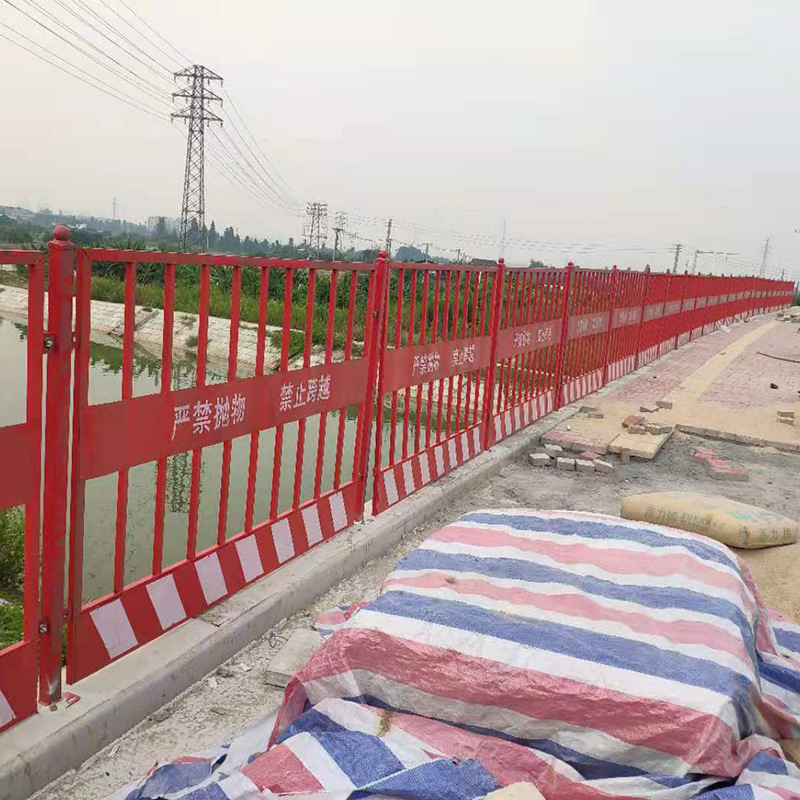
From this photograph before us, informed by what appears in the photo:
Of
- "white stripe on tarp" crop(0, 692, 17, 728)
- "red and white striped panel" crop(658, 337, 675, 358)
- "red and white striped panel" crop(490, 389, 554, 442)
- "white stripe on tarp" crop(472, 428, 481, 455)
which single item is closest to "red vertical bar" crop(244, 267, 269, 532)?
"white stripe on tarp" crop(0, 692, 17, 728)

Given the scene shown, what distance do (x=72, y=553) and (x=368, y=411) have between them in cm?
252

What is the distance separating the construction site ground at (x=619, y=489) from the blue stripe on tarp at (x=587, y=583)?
96 centimetres

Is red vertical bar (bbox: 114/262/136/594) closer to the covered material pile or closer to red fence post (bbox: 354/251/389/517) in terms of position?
the covered material pile

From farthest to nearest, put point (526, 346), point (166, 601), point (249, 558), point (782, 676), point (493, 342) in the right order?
1. point (526, 346)
2. point (493, 342)
3. point (249, 558)
4. point (166, 601)
5. point (782, 676)

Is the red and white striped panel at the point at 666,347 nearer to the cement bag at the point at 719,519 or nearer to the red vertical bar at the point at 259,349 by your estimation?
the cement bag at the point at 719,519

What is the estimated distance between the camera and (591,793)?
7.50 feet

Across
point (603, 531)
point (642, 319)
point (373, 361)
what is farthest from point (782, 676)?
point (642, 319)

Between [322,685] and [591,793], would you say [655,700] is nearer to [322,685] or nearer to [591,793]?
[591,793]

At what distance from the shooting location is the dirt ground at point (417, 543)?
115 inches

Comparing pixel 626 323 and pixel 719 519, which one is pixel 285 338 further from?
pixel 626 323

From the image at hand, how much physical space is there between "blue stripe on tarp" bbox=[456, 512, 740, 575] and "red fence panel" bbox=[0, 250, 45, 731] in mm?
1953

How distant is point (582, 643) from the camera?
8.63ft

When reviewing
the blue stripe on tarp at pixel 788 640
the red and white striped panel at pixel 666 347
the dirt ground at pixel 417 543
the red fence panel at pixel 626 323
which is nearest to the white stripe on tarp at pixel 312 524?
the dirt ground at pixel 417 543

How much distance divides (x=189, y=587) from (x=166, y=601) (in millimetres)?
167
